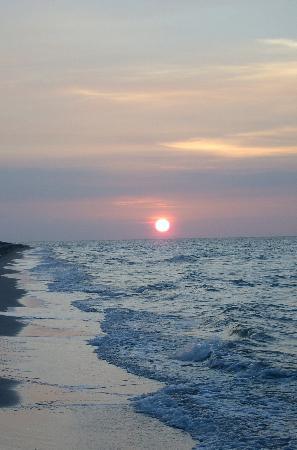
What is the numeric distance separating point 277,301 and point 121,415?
18903mm

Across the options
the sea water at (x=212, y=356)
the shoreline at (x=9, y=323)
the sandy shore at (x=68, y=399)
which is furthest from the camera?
the shoreline at (x=9, y=323)

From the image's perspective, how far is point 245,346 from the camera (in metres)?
15.8

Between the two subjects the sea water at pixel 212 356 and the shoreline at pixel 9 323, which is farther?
the shoreline at pixel 9 323

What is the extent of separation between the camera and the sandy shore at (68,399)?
27.2ft

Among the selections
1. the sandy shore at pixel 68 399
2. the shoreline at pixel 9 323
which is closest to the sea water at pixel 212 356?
the sandy shore at pixel 68 399

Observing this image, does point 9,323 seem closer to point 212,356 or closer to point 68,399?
point 212,356

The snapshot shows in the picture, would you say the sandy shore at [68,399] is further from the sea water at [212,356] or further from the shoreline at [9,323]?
the sea water at [212,356]

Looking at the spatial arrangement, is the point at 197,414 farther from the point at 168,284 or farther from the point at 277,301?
the point at 168,284

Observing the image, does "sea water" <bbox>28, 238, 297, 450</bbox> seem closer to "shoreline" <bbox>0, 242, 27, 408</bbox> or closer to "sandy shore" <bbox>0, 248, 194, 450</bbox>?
"sandy shore" <bbox>0, 248, 194, 450</bbox>

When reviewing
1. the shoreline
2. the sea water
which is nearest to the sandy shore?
the shoreline

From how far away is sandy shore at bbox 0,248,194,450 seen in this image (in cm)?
829

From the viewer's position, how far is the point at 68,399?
33.6 feet

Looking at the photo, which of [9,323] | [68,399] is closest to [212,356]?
[68,399]

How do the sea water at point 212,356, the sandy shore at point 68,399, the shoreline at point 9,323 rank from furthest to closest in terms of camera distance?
the shoreline at point 9,323, the sea water at point 212,356, the sandy shore at point 68,399
